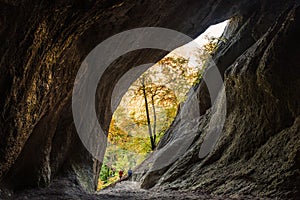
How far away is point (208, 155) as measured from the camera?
8047 mm

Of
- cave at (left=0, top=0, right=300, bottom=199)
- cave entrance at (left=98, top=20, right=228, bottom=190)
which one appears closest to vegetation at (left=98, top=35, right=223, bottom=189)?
cave entrance at (left=98, top=20, right=228, bottom=190)

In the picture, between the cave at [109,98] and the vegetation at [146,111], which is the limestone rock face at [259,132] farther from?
the vegetation at [146,111]

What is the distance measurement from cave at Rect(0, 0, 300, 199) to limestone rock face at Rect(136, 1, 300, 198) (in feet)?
0.08

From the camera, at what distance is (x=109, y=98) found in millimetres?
10523

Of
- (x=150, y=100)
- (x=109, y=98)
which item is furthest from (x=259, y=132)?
(x=150, y=100)

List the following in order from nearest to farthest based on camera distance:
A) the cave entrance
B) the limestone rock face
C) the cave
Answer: the cave < the limestone rock face < the cave entrance

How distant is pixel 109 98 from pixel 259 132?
5673 millimetres

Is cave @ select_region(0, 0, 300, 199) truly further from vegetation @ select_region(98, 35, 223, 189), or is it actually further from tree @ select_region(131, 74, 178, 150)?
tree @ select_region(131, 74, 178, 150)

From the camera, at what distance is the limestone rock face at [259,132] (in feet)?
17.3

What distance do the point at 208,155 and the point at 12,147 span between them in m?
5.24

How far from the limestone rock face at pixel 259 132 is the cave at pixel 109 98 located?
0.03 meters

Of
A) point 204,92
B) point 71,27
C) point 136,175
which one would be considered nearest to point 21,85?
point 71,27

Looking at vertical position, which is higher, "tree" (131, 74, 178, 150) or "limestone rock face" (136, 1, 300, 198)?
"tree" (131, 74, 178, 150)

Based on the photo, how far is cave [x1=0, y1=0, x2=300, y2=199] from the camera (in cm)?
420
